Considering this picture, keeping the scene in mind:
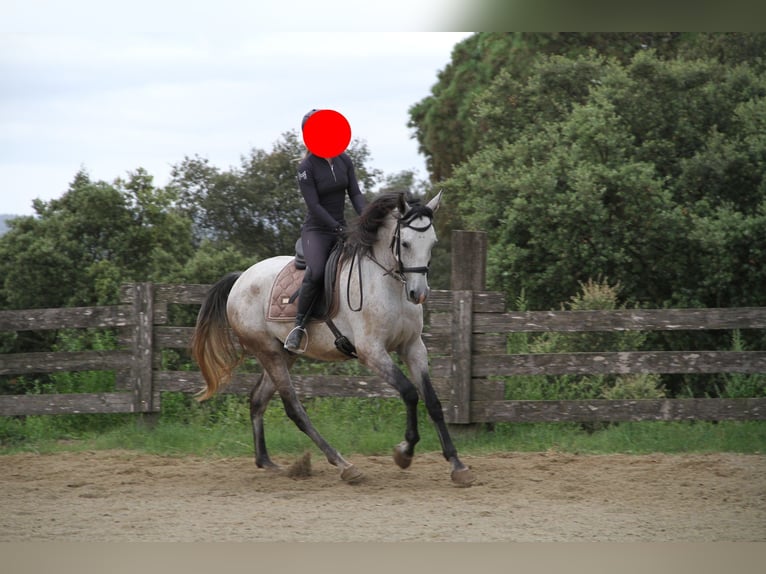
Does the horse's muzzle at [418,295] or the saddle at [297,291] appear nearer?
the horse's muzzle at [418,295]

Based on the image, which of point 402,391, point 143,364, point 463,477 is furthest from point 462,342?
point 143,364

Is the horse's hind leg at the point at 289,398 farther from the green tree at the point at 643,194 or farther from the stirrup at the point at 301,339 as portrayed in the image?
the green tree at the point at 643,194

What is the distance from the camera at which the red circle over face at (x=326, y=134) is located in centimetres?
699

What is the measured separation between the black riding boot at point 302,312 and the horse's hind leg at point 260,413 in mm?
817

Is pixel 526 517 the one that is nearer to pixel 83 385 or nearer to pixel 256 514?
pixel 256 514

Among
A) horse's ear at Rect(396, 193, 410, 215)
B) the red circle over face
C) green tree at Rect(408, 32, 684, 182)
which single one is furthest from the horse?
green tree at Rect(408, 32, 684, 182)

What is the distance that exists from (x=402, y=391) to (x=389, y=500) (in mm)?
886

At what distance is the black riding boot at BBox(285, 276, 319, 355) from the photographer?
23.1ft

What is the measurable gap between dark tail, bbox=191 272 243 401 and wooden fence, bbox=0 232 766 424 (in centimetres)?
68

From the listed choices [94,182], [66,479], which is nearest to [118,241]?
[94,182]

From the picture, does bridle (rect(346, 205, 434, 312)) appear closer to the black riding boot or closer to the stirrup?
the black riding boot

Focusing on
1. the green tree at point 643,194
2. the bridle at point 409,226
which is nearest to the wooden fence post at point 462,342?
the bridle at point 409,226

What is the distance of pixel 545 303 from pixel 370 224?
8558 millimetres

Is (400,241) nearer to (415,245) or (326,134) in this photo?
(415,245)
